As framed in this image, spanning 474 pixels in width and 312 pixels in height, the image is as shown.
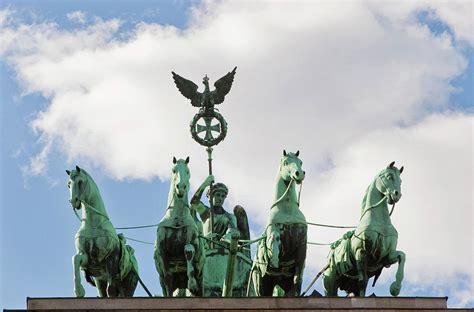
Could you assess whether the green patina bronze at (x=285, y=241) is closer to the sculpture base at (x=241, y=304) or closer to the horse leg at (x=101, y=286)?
the sculpture base at (x=241, y=304)

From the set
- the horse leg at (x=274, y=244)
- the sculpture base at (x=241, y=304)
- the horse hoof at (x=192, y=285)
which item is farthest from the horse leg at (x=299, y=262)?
the horse hoof at (x=192, y=285)

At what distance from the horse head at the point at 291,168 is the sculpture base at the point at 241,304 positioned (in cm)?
229

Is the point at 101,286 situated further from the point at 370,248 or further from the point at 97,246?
the point at 370,248

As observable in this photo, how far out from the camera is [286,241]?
3809cm

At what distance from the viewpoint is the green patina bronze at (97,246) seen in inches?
1495

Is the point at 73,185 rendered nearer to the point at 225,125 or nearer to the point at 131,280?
the point at 131,280

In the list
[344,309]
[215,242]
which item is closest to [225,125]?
[215,242]

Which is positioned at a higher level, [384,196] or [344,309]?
[384,196]

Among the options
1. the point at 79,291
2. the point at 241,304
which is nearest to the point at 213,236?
the point at 79,291

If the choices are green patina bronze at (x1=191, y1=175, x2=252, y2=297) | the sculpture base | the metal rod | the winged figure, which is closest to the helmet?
green patina bronze at (x1=191, y1=175, x2=252, y2=297)

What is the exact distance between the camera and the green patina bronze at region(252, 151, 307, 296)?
1499 inches

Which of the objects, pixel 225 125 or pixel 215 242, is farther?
pixel 225 125

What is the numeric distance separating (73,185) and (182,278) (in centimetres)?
262

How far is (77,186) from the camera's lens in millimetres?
38375
